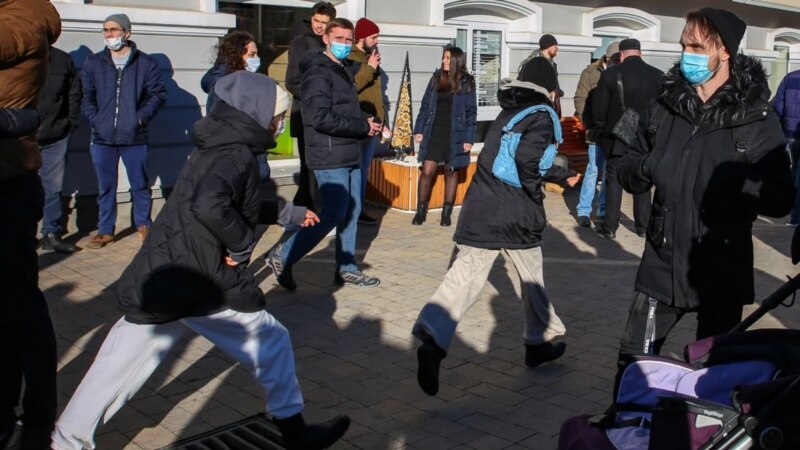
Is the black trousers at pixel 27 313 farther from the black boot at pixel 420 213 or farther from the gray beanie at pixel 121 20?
the black boot at pixel 420 213

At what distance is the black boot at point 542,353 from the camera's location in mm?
5453

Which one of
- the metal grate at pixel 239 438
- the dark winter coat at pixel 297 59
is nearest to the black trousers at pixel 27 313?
the metal grate at pixel 239 438

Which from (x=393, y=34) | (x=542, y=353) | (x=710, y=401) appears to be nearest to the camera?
(x=710, y=401)

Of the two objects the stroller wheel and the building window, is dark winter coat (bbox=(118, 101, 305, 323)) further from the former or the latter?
the building window

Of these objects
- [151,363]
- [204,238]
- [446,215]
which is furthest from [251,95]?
[446,215]

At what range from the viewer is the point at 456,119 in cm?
952

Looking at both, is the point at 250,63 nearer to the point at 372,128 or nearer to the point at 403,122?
the point at 372,128

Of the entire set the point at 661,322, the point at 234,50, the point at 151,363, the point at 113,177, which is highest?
the point at 234,50

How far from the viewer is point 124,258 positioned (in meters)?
7.89

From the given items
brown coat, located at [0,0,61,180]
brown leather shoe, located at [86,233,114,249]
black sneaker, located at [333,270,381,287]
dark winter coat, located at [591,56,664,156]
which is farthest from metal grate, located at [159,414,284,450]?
dark winter coat, located at [591,56,664,156]

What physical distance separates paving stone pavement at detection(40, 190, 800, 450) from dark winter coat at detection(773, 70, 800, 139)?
1.95m

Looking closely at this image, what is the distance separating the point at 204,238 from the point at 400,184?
6438mm

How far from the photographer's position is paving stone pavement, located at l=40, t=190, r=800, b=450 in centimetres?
470

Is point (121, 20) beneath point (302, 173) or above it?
above
